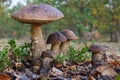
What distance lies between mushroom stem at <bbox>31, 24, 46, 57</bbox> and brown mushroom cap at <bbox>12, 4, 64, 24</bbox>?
0.26 meters

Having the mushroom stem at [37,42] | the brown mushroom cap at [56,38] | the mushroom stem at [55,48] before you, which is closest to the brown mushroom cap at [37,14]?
the mushroom stem at [37,42]

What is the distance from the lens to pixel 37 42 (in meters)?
3.21

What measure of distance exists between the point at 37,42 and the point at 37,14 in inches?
19.0

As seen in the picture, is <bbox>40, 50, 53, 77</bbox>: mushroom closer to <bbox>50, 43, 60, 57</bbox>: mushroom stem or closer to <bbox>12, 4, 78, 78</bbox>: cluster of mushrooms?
<bbox>12, 4, 78, 78</bbox>: cluster of mushrooms

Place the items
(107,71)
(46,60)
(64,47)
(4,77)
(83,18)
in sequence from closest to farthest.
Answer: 1. (4,77)
2. (107,71)
3. (46,60)
4. (64,47)
5. (83,18)

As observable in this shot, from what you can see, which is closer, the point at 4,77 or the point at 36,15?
the point at 4,77

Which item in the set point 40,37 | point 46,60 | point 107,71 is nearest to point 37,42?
point 40,37

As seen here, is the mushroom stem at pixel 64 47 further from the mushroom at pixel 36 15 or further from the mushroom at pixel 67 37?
the mushroom at pixel 36 15

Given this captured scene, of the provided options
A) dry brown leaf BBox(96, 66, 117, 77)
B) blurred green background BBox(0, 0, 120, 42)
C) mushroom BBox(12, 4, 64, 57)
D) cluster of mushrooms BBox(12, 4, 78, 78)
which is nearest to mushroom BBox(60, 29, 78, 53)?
cluster of mushrooms BBox(12, 4, 78, 78)

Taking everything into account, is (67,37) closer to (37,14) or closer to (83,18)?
(37,14)

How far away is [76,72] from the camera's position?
2.83 meters

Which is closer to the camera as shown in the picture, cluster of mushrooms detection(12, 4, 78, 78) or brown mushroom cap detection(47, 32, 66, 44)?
cluster of mushrooms detection(12, 4, 78, 78)

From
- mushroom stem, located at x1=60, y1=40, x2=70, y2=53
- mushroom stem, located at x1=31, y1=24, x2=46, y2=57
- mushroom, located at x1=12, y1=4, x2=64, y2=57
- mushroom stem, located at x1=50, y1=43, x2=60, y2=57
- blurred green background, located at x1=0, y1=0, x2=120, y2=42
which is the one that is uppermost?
mushroom, located at x1=12, y1=4, x2=64, y2=57

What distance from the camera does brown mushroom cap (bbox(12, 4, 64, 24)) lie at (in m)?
2.79
